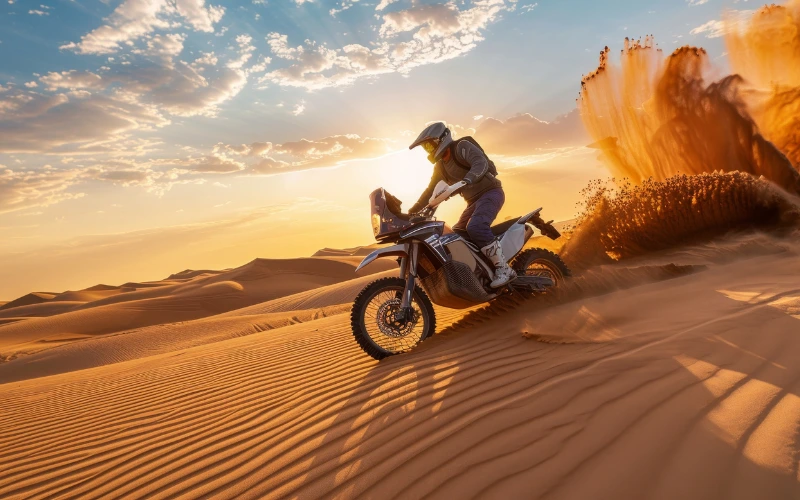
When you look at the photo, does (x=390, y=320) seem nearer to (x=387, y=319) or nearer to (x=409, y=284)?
(x=387, y=319)

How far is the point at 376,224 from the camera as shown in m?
4.82

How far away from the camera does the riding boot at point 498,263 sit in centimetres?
533

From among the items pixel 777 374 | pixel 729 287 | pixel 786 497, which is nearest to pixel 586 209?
pixel 729 287

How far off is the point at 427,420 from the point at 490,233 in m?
2.74

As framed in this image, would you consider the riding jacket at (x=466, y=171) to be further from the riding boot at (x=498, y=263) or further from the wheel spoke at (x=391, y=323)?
the wheel spoke at (x=391, y=323)

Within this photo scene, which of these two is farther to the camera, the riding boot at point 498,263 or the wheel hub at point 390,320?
the riding boot at point 498,263

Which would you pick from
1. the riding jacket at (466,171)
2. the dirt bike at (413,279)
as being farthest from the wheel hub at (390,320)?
the riding jacket at (466,171)

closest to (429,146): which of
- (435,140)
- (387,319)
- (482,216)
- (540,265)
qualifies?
(435,140)

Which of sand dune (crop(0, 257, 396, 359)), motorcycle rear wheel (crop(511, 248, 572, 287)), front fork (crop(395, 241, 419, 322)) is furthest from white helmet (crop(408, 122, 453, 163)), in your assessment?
sand dune (crop(0, 257, 396, 359))

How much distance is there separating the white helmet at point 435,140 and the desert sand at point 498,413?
1.80m

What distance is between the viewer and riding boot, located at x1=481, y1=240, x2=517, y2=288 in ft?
17.5

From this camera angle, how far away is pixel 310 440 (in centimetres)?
332

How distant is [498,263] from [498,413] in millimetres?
2510

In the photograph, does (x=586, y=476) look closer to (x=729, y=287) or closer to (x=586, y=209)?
(x=729, y=287)
